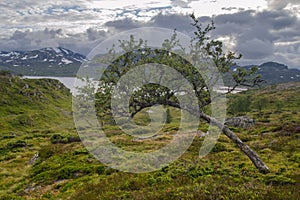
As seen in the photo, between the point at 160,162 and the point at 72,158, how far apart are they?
11532 millimetres

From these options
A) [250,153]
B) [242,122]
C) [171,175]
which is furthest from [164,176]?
[242,122]

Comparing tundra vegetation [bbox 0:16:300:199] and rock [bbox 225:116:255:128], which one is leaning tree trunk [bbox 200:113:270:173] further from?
rock [bbox 225:116:255:128]

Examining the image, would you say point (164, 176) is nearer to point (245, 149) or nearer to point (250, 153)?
point (245, 149)

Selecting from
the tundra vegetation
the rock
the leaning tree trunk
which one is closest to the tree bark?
the leaning tree trunk

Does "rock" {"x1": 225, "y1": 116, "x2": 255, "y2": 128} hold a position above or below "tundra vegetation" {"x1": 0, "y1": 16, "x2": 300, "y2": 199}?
below

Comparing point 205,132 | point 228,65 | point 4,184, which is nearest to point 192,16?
point 228,65

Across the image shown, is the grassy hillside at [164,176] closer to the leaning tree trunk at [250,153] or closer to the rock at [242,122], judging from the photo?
the leaning tree trunk at [250,153]

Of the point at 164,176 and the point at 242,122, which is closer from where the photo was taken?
the point at 164,176

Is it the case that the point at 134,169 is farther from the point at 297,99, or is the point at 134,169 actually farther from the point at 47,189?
the point at 297,99

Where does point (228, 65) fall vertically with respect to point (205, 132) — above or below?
above

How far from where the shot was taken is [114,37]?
16391 millimetres

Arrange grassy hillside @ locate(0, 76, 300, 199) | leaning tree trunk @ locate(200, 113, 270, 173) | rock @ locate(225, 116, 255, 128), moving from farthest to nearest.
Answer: rock @ locate(225, 116, 255, 128) < leaning tree trunk @ locate(200, 113, 270, 173) < grassy hillside @ locate(0, 76, 300, 199)

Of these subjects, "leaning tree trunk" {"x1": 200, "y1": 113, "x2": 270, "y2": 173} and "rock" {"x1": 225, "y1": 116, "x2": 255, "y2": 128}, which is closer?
"leaning tree trunk" {"x1": 200, "y1": 113, "x2": 270, "y2": 173}

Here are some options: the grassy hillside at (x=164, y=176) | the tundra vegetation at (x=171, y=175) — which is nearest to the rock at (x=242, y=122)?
the tundra vegetation at (x=171, y=175)
